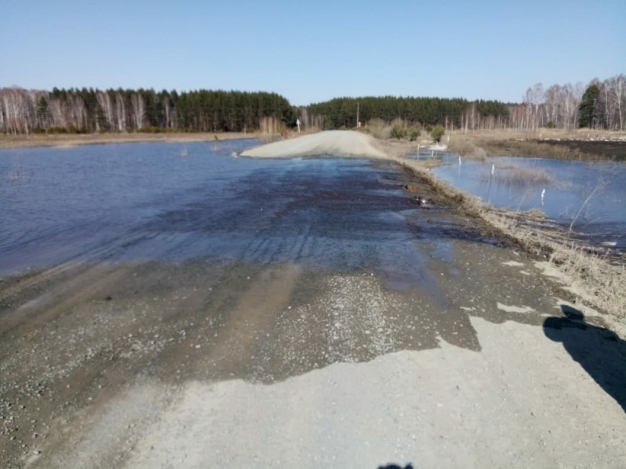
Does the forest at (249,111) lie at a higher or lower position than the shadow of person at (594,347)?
higher

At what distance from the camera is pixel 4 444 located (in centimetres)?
361

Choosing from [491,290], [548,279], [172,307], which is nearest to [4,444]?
[172,307]

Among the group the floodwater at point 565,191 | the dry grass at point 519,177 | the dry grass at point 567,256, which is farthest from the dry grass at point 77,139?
the dry grass at point 567,256

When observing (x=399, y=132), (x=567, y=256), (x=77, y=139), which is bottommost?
(x=567, y=256)

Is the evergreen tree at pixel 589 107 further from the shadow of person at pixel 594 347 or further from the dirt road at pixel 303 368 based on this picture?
the shadow of person at pixel 594 347

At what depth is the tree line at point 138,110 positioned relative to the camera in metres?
82.8

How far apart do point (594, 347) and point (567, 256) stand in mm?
4434

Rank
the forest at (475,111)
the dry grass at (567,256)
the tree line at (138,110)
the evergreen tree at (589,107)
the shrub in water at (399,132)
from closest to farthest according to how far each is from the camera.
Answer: the dry grass at (567,256) → the shrub in water at (399,132) → the tree line at (138,110) → the evergreen tree at (589,107) → the forest at (475,111)

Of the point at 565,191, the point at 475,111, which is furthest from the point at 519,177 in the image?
the point at 475,111

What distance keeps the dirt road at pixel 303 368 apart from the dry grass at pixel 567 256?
524 mm

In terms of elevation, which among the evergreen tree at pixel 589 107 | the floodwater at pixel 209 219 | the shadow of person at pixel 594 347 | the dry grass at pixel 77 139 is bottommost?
the shadow of person at pixel 594 347

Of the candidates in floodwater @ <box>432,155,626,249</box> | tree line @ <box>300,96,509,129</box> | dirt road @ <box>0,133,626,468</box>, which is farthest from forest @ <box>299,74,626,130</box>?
dirt road @ <box>0,133,626,468</box>

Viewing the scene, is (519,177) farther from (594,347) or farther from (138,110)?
(138,110)

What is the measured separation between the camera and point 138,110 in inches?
3563
